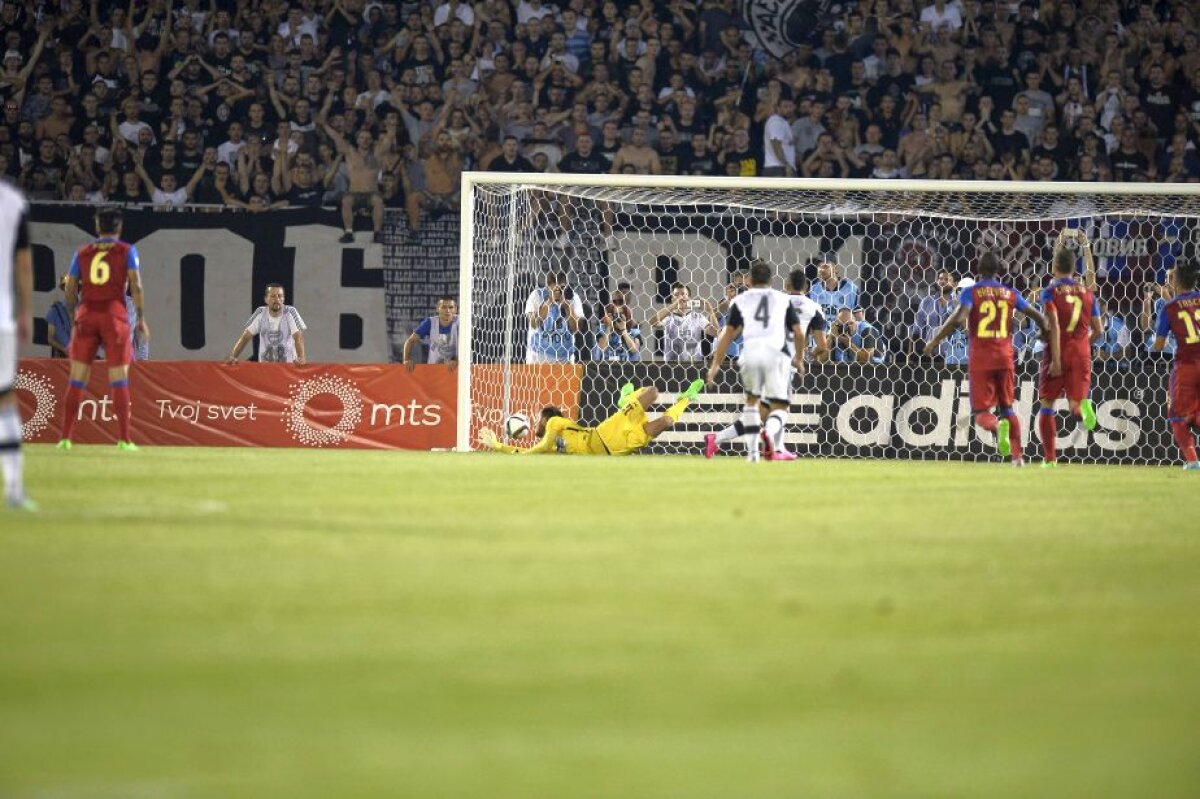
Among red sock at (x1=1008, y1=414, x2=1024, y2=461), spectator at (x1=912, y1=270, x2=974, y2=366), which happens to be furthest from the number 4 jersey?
spectator at (x1=912, y1=270, x2=974, y2=366)

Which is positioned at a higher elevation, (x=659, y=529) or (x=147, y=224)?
(x=147, y=224)

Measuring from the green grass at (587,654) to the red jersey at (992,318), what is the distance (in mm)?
7680

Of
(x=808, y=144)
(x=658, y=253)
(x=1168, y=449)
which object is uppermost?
(x=808, y=144)

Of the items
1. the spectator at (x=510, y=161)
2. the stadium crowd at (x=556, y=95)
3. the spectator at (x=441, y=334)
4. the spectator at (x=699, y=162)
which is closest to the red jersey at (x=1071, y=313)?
the stadium crowd at (x=556, y=95)

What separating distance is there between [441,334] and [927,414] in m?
5.65

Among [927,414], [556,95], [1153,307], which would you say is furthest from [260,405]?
[1153,307]

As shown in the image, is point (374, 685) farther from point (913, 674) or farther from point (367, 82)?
point (367, 82)

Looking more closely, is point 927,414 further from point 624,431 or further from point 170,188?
point 170,188

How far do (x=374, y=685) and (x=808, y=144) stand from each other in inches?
756

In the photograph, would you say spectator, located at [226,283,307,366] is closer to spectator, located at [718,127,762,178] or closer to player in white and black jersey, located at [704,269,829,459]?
player in white and black jersey, located at [704,269,829,459]

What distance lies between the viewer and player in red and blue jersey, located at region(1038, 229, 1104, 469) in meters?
16.8

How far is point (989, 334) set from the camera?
54.6 feet

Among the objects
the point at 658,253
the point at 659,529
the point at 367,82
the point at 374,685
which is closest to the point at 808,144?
the point at 658,253

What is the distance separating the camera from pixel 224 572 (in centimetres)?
598
